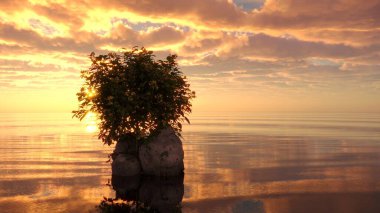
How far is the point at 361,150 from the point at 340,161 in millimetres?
10700

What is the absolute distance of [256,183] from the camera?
25.3 metres

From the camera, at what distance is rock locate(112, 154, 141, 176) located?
95.5 ft

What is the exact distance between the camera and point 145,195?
72.8 feet

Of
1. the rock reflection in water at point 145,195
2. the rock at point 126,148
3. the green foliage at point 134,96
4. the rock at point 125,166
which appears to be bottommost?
the rock reflection in water at point 145,195

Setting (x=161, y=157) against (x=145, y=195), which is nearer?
(x=145, y=195)

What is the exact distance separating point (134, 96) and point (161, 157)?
507cm

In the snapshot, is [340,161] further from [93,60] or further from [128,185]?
[93,60]

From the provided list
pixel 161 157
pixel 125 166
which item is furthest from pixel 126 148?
pixel 161 157

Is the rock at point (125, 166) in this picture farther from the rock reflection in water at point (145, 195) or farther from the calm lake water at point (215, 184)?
the calm lake water at point (215, 184)

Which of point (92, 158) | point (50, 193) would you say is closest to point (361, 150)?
point (92, 158)

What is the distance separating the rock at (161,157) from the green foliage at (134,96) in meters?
0.92

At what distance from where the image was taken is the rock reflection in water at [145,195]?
19094 millimetres

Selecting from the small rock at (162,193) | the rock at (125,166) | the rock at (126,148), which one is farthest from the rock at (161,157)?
the rock at (126,148)

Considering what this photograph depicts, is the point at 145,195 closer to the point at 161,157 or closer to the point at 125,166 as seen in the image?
the point at 161,157
